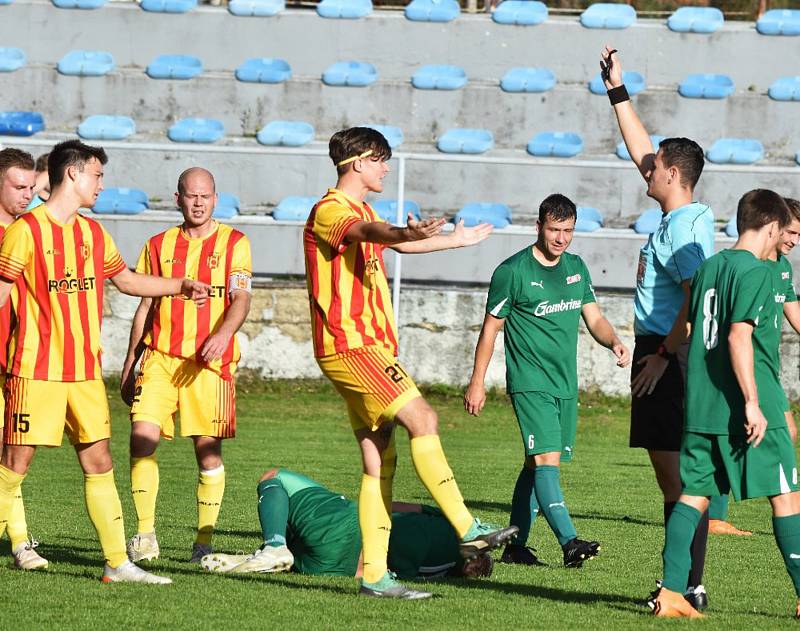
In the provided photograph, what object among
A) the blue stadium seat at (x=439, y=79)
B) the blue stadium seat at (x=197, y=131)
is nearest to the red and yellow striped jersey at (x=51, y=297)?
the blue stadium seat at (x=197, y=131)

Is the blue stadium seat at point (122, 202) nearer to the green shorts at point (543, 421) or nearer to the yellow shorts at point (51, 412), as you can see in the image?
the green shorts at point (543, 421)

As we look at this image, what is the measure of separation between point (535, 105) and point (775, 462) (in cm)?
1256

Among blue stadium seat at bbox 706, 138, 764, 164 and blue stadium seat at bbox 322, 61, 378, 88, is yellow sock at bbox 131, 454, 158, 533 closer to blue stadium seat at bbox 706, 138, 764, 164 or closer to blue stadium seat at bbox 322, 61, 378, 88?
blue stadium seat at bbox 322, 61, 378, 88

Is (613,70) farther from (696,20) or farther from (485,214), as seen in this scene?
(696,20)

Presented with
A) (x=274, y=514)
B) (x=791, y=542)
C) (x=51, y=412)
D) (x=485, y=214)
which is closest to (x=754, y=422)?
(x=791, y=542)

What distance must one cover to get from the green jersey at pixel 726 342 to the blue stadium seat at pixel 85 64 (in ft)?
44.9

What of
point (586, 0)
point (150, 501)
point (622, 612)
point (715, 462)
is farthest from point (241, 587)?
point (586, 0)

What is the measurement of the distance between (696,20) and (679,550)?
550 inches

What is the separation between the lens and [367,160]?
562 cm

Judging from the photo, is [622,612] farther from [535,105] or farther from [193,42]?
[193,42]

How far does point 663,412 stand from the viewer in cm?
601

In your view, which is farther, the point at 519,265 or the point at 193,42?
the point at 193,42

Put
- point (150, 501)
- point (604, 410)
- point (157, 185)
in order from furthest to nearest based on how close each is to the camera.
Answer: point (157, 185) → point (604, 410) → point (150, 501)

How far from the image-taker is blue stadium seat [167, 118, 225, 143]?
16.8 m
